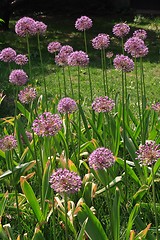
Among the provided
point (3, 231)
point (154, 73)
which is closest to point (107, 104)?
point (3, 231)

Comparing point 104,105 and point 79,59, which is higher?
point 79,59

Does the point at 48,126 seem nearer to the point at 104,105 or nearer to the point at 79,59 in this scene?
the point at 104,105

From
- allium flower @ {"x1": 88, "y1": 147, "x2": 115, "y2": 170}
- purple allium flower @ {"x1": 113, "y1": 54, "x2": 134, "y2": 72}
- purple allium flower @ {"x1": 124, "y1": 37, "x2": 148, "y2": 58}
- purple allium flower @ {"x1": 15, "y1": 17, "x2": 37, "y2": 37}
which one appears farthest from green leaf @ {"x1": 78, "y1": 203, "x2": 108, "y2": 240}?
purple allium flower @ {"x1": 15, "y1": 17, "x2": 37, "y2": 37}

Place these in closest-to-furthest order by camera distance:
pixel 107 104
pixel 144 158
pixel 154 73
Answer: pixel 144 158, pixel 107 104, pixel 154 73

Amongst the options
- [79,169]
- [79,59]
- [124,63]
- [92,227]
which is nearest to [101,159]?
[92,227]

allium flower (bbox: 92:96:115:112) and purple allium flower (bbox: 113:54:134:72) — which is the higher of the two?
purple allium flower (bbox: 113:54:134:72)

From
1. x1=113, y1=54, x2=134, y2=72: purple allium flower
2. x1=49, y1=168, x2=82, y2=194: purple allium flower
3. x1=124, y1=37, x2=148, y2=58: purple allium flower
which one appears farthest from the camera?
x1=124, y1=37, x2=148, y2=58: purple allium flower

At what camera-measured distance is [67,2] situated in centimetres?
1440

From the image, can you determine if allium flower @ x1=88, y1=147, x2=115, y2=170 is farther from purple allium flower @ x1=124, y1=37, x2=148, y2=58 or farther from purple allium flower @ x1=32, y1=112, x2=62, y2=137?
purple allium flower @ x1=124, y1=37, x2=148, y2=58

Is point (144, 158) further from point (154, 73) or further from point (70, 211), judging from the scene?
point (154, 73)

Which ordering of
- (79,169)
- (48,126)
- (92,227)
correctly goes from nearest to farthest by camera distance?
(48,126) → (92,227) → (79,169)

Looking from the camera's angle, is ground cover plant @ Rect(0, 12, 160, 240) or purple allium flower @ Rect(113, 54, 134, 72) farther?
purple allium flower @ Rect(113, 54, 134, 72)

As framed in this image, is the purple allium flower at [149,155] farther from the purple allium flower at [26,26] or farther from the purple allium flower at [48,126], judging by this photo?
the purple allium flower at [26,26]

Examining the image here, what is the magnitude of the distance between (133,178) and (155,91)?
12.9 ft
